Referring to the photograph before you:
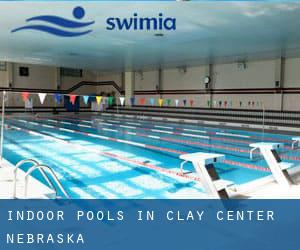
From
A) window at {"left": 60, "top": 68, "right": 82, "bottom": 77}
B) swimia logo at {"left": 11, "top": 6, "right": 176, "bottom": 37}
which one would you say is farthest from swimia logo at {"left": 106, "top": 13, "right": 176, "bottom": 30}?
window at {"left": 60, "top": 68, "right": 82, "bottom": 77}

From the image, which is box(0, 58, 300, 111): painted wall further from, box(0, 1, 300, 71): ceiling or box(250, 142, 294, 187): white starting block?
box(250, 142, 294, 187): white starting block

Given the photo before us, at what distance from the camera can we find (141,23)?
7965mm

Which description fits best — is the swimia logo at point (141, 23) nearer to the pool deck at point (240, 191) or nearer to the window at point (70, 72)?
the pool deck at point (240, 191)

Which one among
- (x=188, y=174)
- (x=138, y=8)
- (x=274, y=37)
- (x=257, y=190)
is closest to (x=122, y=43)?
(x=138, y=8)

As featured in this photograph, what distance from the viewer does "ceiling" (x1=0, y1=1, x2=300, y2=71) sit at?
259 inches

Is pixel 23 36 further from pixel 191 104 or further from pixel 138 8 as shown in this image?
pixel 191 104

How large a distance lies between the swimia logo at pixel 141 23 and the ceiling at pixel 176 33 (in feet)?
0.64

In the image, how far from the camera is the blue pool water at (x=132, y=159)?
4.81 m

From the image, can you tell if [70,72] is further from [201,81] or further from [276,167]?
[276,167]

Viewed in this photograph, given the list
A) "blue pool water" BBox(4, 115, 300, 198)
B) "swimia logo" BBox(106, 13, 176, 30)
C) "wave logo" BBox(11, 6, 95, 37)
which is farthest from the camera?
"swimia logo" BBox(106, 13, 176, 30)

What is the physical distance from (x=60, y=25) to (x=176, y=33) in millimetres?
3294

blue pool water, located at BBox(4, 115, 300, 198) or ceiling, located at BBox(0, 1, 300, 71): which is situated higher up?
ceiling, located at BBox(0, 1, 300, 71)

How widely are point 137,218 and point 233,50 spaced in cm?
997

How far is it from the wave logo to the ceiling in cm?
17
